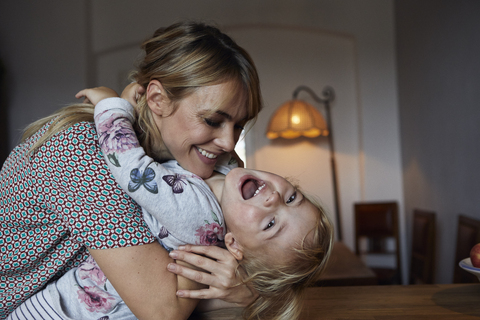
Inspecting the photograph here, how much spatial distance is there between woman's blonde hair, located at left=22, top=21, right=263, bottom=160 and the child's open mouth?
0.75ft

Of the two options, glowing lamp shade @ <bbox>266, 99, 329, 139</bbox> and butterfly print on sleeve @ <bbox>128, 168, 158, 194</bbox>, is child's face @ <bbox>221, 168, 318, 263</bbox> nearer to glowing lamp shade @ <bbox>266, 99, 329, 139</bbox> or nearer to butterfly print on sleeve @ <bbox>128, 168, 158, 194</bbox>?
butterfly print on sleeve @ <bbox>128, 168, 158, 194</bbox>

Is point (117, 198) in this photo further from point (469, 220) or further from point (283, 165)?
point (283, 165)

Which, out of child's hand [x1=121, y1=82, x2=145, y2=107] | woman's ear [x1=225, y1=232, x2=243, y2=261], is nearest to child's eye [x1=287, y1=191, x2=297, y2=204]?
woman's ear [x1=225, y1=232, x2=243, y2=261]

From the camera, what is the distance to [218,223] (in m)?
1.14

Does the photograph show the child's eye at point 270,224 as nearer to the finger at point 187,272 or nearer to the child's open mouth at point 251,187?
the child's open mouth at point 251,187

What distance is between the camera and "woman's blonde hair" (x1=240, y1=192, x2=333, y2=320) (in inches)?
45.9

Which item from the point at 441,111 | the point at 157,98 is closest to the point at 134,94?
the point at 157,98

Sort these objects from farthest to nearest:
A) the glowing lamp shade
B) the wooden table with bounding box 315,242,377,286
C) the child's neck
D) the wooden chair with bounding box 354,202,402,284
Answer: the wooden chair with bounding box 354,202,402,284 < the glowing lamp shade < the wooden table with bounding box 315,242,377,286 < the child's neck

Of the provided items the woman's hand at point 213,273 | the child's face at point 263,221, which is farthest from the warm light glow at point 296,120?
the woman's hand at point 213,273

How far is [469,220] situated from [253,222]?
6.34 ft

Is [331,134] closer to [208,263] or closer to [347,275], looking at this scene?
[347,275]

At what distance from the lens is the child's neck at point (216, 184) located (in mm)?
1298

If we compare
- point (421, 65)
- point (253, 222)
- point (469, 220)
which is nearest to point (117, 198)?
point (253, 222)

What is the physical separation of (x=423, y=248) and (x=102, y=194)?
3.08 metres
